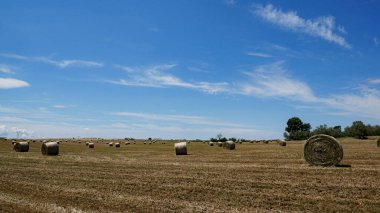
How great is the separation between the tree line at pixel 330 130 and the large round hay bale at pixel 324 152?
261ft

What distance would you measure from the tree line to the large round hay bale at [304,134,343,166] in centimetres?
7967

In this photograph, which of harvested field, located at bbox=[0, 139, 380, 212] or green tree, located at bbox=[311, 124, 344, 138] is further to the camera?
green tree, located at bbox=[311, 124, 344, 138]

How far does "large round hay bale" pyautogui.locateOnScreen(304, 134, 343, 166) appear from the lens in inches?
954

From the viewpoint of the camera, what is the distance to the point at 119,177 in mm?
19500

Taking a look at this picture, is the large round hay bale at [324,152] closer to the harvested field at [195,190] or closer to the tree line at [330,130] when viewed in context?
the harvested field at [195,190]

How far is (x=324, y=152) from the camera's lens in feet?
81.4

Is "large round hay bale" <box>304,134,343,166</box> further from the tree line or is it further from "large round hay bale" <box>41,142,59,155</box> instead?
the tree line

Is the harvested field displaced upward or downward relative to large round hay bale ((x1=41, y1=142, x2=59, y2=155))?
downward

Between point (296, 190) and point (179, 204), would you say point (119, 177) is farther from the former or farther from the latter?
point (296, 190)

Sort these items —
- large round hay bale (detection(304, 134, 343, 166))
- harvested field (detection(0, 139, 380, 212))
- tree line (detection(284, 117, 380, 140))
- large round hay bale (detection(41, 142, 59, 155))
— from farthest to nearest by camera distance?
tree line (detection(284, 117, 380, 140)) → large round hay bale (detection(41, 142, 59, 155)) → large round hay bale (detection(304, 134, 343, 166)) → harvested field (detection(0, 139, 380, 212))

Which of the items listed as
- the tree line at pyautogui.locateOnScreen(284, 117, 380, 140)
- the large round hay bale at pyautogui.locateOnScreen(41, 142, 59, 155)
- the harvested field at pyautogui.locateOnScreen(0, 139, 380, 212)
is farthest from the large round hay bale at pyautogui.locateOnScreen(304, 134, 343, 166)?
the tree line at pyautogui.locateOnScreen(284, 117, 380, 140)

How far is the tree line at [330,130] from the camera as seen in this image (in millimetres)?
99125

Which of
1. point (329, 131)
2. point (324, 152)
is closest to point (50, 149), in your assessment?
point (324, 152)

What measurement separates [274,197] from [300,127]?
15459 centimetres
